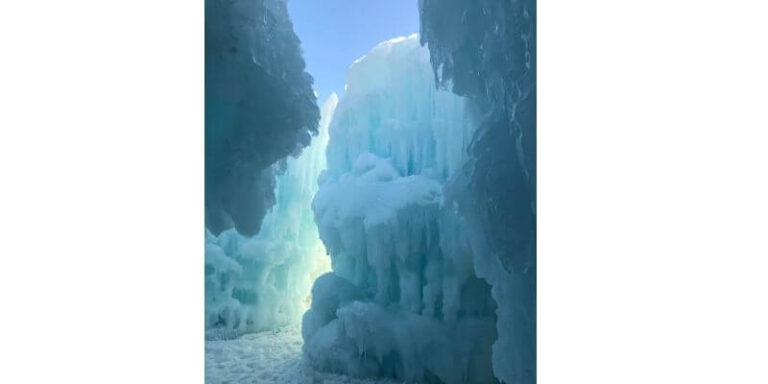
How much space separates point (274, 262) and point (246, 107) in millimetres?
843

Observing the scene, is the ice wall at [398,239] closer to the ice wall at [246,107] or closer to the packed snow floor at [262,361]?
the packed snow floor at [262,361]

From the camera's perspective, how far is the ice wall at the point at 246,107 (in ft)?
12.0

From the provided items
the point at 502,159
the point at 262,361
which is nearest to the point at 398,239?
the point at 502,159

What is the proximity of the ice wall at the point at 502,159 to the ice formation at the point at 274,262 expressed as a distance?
724mm

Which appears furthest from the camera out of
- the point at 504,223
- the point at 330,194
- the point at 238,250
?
the point at 238,250

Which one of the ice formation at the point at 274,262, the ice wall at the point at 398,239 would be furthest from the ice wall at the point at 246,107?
the ice wall at the point at 398,239

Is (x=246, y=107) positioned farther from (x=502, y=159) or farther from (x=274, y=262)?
(x=502, y=159)

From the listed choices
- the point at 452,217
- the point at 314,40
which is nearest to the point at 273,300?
the point at 452,217

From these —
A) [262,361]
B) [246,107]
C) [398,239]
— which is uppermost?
[246,107]

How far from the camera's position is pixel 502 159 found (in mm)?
3277

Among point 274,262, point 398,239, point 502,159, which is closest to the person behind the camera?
point 502,159

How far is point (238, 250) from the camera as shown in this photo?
3836mm
